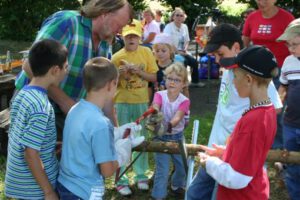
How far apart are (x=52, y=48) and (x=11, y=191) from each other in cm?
82

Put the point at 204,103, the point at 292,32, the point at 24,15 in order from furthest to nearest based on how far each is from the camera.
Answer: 1. the point at 24,15
2. the point at 204,103
3. the point at 292,32

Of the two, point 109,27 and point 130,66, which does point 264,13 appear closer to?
point 130,66

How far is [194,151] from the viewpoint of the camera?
9.65 ft

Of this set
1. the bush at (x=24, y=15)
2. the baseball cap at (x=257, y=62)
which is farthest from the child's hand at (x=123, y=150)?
the bush at (x=24, y=15)

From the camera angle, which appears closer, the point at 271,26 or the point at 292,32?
the point at 292,32

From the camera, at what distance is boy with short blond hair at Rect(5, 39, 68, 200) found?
2.30 metres

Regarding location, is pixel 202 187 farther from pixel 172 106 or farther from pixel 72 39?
pixel 72 39

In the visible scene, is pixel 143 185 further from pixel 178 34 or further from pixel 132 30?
pixel 178 34

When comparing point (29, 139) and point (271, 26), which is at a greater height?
point (271, 26)

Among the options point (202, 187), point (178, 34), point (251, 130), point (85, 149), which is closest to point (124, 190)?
point (202, 187)

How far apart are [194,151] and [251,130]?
0.79 meters

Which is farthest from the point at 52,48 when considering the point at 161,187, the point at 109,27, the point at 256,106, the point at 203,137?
the point at 203,137

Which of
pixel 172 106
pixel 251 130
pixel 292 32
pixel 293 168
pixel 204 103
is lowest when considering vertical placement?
Answer: pixel 204 103

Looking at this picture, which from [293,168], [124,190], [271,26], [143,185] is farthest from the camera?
[271,26]
